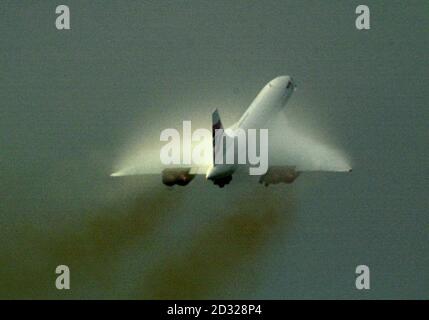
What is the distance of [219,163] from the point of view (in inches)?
3265

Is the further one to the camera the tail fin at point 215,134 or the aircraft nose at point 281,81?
the aircraft nose at point 281,81

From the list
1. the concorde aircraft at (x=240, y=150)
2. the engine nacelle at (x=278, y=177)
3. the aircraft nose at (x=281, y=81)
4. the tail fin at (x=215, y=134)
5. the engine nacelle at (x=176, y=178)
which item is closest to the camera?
the tail fin at (x=215, y=134)

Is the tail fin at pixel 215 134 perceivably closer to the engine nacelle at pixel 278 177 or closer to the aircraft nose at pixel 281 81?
the engine nacelle at pixel 278 177

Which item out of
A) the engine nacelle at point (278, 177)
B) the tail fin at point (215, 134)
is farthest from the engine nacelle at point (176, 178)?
the engine nacelle at point (278, 177)

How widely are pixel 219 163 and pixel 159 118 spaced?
15903mm

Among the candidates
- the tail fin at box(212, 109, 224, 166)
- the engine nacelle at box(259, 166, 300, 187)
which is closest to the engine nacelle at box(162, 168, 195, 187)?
the tail fin at box(212, 109, 224, 166)

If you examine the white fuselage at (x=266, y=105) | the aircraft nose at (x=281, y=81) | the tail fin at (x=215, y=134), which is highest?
the aircraft nose at (x=281, y=81)

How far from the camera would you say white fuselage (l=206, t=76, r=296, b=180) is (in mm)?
90188

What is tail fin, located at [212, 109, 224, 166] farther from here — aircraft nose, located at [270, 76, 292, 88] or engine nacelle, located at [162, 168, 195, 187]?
aircraft nose, located at [270, 76, 292, 88]

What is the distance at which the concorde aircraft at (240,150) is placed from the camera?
8338 centimetres

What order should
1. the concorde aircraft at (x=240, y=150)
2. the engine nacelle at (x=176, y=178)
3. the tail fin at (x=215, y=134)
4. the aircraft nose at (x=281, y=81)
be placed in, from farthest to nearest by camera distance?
1. the aircraft nose at (x=281, y=81)
2. the engine nacelle at (x=176, y=178)
3. the concorde aircraft at (x=240, y=150)
4. the tail fin at (x=215, y=134)

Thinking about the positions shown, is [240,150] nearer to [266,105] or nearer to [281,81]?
[266,105]

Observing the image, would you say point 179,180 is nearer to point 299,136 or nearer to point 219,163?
point 219,163

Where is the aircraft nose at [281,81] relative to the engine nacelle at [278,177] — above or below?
above
